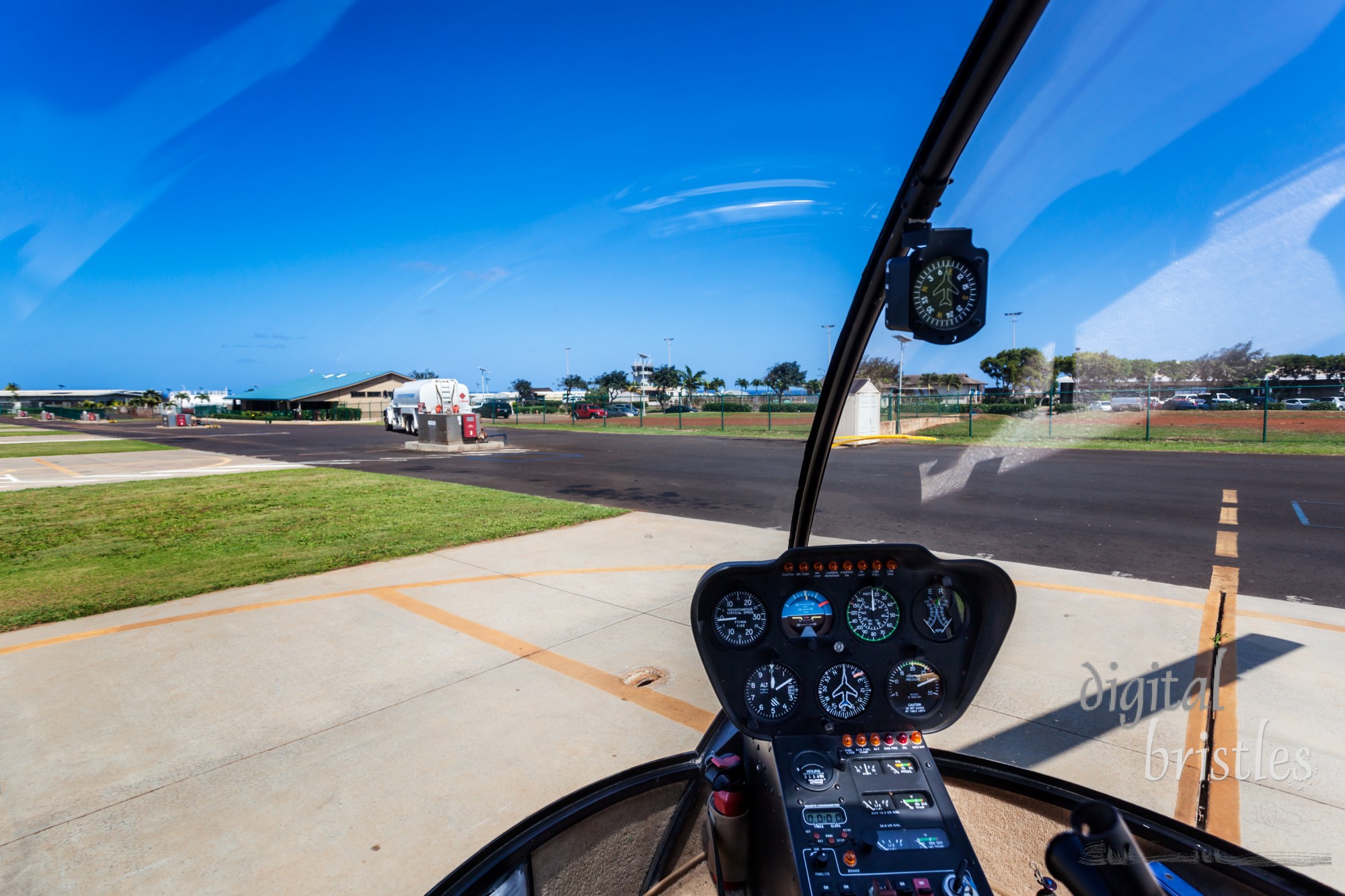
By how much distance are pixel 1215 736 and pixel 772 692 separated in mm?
2390

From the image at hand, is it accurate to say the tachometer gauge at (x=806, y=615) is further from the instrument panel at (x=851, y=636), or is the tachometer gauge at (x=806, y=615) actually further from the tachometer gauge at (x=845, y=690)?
the tachometer gauge at (x=845, y=690)

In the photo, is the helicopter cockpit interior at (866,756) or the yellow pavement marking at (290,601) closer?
the helicopter cockpit interior at (866,756)

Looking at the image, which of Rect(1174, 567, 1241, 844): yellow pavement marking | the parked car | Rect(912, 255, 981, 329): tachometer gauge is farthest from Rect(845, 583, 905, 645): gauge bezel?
the parked car

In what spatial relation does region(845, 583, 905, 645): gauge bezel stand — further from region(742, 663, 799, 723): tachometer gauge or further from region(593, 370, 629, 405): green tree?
region(593, 370, 629, 405): green tree

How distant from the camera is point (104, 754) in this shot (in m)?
2.99

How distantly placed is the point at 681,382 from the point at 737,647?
6.76ft

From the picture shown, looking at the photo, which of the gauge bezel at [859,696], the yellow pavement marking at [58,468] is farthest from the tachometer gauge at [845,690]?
the yellow pavement marking at [58,468]

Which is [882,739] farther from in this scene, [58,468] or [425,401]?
[425,401]

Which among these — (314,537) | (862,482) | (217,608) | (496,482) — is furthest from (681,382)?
(496,482)

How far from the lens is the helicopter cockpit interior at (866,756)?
5.42ft

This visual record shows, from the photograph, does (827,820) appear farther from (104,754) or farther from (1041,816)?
(104,754)

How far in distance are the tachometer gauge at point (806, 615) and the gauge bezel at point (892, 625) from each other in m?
0.06

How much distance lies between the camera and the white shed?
2.46 metres

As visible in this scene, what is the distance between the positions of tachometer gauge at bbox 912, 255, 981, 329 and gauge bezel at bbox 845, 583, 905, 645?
32.7 inches
